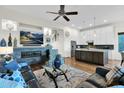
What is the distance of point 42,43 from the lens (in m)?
6.83

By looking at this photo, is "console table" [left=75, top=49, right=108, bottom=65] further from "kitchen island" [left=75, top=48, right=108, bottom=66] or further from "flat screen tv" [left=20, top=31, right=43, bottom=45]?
"flat screen tv" [left=20, top=31, right=43, bottom=45]

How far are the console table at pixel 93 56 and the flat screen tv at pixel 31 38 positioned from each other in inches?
108

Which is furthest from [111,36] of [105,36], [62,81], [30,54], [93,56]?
[62,81]

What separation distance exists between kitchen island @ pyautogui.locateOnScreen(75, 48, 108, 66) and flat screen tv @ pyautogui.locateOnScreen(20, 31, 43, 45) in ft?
9.03

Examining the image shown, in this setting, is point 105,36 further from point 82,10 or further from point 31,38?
point 31,38

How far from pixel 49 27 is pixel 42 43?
1104 millimetres

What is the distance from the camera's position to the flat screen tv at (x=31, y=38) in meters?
5.96

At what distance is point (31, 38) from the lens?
6.38 meters

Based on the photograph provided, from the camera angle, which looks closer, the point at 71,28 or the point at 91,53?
the point at 91,53

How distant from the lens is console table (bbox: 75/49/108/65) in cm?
595

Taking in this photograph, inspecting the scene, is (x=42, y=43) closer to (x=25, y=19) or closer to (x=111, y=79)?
(x=25, y=19)

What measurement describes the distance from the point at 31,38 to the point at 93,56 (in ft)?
12.1
